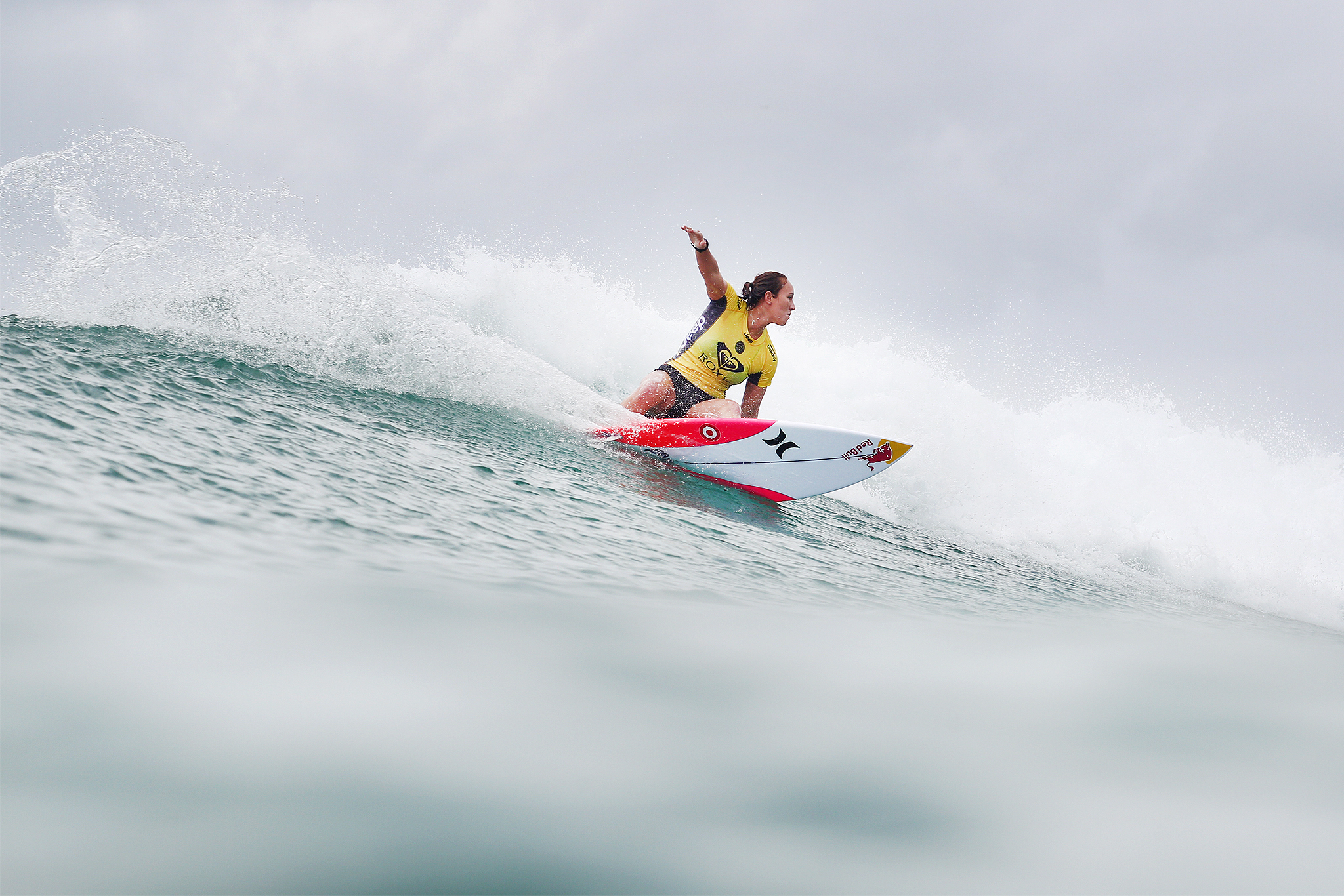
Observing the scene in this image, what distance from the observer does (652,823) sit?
4.01 feet

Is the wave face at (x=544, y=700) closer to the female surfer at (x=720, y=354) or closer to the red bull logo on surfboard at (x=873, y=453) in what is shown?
the red bull logo on surfboard at (x=873, y=453)

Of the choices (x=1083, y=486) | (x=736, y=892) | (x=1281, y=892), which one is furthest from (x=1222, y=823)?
(x=1083, y=486)

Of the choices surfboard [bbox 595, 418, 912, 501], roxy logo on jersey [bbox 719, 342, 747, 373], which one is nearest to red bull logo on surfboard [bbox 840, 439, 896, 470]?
surfboard [bbox 595, 418, 912, 501]

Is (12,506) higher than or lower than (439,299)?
lower

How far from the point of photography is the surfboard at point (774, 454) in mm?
5551

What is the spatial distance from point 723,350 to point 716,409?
480 mm

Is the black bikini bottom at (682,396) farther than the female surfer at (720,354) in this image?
Yes

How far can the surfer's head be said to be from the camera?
20.0 ft

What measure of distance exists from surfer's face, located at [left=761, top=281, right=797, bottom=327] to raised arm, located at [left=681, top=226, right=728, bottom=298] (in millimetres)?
367

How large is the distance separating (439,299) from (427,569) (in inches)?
471

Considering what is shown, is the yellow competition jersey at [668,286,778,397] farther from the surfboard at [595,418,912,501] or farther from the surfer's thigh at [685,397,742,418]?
the surfboard at [595,418,912,501]

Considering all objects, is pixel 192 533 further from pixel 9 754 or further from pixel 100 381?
pixel 100 381

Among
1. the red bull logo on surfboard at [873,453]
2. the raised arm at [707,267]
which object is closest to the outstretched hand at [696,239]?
the raised arm at [707,267]

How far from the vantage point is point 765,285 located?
6094 mm
